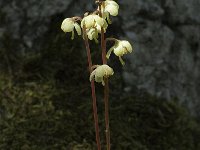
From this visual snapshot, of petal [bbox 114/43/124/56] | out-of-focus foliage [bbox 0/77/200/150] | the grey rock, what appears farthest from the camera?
the grey rock

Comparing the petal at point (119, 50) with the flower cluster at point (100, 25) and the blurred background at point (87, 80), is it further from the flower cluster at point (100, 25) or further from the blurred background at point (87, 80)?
the blurred background at point (87, 80)

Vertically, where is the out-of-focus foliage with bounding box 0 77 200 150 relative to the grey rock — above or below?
below

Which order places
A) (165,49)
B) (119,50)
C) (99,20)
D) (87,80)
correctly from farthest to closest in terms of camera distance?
(165,49) < (87,80) < (119,50) < (99,20)

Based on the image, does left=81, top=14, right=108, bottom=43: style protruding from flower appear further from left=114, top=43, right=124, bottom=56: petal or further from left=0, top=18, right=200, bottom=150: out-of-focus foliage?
left=0, top=18, right=200, bottom=150: out-of-focus foliage

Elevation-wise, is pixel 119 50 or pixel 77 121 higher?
pixel 119 50

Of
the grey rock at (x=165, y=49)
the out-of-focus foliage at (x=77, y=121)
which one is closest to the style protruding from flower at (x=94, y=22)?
the out-of-focus foliage at (x=77, y=121)

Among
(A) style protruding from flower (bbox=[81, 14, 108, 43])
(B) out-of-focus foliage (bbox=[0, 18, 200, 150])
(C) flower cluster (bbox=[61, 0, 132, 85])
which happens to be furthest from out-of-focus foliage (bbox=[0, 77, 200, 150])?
(A) style protruding from flower (bbox=[81, 14, 108, 43])

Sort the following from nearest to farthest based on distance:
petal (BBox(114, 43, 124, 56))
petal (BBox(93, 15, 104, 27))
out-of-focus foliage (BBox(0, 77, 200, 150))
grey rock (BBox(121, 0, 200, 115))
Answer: petal (BBox(93, 15, 104, 27)), petal (BBox(114, 43, 124, 56)), out-of-focus foliage (BBox(0, 77, 200, 150)), grey rock (BBox(121, 0, 200, 115))

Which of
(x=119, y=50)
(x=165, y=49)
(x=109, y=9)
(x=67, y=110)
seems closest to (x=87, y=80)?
(x=67, y=110)

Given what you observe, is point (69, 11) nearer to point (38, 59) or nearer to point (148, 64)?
point (38, 59)

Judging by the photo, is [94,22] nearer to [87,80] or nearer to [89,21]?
[89,21]
